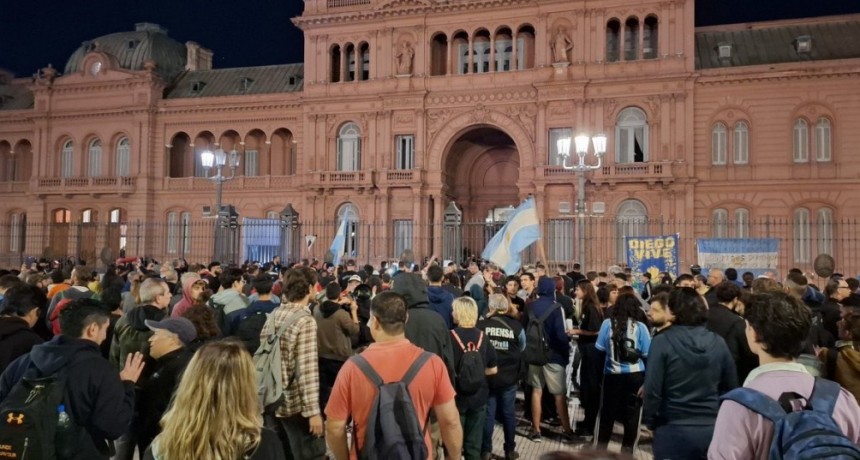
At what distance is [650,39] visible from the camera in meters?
29.8

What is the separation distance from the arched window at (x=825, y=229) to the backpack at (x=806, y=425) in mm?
28167

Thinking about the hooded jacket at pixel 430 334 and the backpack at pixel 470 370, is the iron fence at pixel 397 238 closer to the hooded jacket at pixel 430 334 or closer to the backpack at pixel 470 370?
the backpack at pixel 470 370

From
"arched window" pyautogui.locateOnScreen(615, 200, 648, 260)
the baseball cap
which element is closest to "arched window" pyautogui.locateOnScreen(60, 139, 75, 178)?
"arched window" pyautogui.locateOnScreen(615, 200, 648, 260)

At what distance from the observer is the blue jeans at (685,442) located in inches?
187

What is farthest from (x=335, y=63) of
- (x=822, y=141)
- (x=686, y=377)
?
(x=686, y=377)

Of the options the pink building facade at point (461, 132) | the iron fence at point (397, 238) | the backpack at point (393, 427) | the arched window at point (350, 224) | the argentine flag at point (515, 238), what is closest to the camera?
the backpack at point (393, 427)

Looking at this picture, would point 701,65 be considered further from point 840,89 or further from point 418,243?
point 418,243

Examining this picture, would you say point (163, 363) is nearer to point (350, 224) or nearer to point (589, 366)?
point (589, 366)

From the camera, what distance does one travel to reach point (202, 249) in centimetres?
3559

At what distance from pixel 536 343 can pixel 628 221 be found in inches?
877

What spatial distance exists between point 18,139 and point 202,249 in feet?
51.9

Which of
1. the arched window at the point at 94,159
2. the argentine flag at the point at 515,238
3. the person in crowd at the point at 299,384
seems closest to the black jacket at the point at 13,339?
the person in crowd at the point at 299,384

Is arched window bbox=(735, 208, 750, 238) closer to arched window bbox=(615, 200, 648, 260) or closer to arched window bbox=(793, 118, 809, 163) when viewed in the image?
arched window bbox=(793, 118, 809, 163)

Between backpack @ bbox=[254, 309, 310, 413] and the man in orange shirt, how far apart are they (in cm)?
136
